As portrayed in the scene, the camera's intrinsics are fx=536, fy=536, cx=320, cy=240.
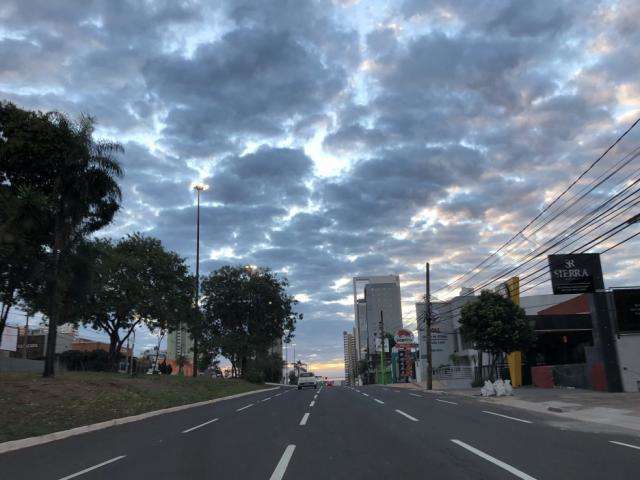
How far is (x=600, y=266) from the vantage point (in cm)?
3253

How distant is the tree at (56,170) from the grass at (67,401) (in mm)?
2469

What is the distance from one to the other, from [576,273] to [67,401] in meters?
28.1

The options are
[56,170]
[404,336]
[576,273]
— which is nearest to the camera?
[56,170]

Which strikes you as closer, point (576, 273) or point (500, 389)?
point (500, 389)

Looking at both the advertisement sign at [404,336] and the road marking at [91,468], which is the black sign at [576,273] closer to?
the road marking at [91,468]

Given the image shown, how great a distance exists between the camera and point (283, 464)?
9.30 meters

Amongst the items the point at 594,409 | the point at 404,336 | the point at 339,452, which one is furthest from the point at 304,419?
the point at 404,336

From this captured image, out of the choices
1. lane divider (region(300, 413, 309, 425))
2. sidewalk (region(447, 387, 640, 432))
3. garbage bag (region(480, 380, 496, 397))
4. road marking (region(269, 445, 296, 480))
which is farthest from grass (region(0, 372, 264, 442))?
garbage bag (region(480, 380, 496, 397))

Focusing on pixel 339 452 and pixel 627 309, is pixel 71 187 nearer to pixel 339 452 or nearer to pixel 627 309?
pixel 339 452

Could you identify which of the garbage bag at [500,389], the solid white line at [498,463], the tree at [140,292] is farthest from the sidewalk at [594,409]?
the tree at [140,292]

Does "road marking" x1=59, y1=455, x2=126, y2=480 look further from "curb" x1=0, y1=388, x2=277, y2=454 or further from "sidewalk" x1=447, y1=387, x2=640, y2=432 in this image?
"sidewalk" x1=447, y1=387, x2=640, y2=432

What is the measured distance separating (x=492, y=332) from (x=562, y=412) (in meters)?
15.5

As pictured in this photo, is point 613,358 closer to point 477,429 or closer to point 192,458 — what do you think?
point 477,429

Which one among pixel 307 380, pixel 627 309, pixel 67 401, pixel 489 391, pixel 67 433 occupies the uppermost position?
pixel 627 309
